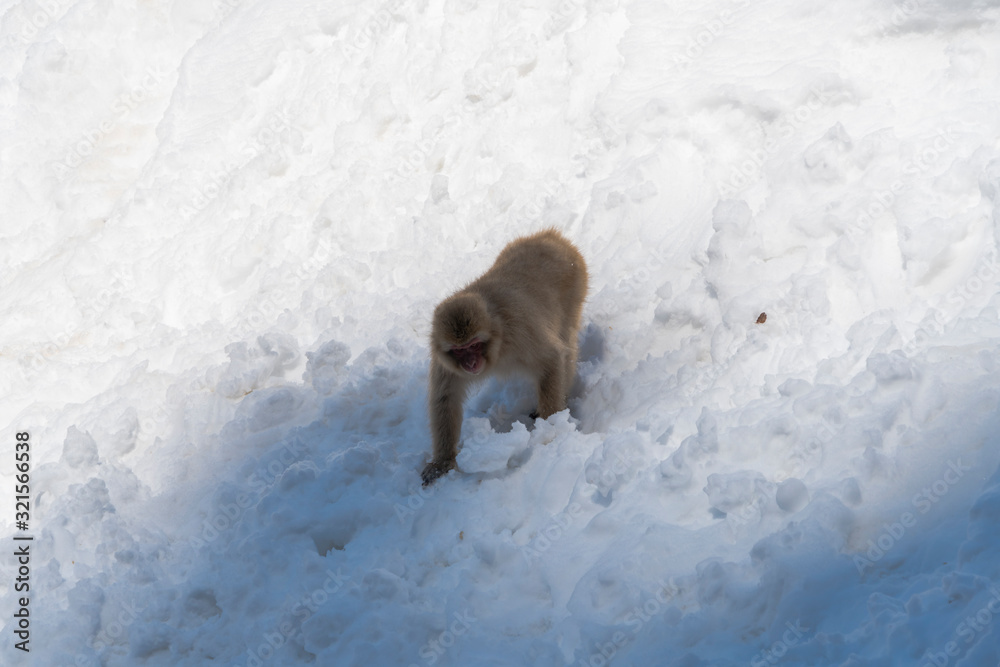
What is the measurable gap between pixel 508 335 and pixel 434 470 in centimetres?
81

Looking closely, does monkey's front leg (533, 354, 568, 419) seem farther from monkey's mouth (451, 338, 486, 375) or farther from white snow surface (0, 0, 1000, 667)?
monkey's mouth (451, 338, 486, 375)

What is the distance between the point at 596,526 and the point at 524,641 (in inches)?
21.7

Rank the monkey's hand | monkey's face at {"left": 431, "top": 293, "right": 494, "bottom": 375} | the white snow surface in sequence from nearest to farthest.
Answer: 1. the white snow surface
2. monkey's face at {"left": 431, "top": 293, "right": 494, "bottom": 375}
3. the monkey's hand

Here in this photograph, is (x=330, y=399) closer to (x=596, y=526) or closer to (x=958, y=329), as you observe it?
(x=596, y=526)

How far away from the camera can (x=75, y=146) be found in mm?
8164

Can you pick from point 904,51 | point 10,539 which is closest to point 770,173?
point 904,51

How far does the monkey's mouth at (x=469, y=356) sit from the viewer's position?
4.12m

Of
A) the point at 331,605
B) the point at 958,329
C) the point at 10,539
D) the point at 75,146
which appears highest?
the point at 75,146

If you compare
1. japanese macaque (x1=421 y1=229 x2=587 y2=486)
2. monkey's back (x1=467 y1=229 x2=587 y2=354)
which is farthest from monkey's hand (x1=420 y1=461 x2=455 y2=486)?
monkey's back (x1=467 y1=229 x2=587 y2=354)

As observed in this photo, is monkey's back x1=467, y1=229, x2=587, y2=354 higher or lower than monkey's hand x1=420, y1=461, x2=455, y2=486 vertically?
higher

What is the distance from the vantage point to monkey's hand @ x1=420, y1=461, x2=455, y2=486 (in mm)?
4281

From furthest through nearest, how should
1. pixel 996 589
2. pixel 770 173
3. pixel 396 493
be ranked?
pixel 770 173
pixel 396 493
pixel 996 589

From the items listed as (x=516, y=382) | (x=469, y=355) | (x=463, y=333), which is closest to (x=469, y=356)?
(x=469, y=355)

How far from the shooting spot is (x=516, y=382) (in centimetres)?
512
